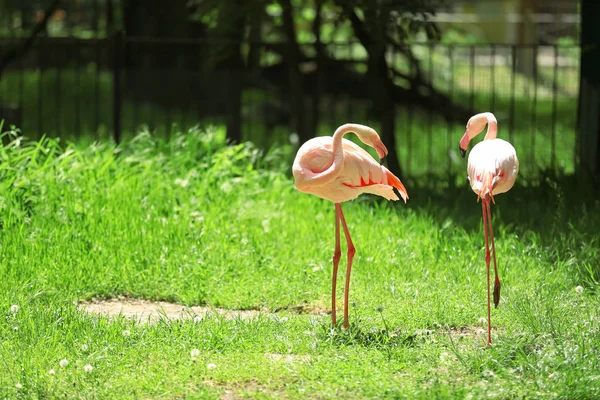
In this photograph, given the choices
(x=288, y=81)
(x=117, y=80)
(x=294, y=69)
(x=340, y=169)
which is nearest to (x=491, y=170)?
(x=340, y=169)

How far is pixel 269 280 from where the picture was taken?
589 centimetres

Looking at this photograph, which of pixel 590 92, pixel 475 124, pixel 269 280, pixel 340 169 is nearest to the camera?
pixel 340 169

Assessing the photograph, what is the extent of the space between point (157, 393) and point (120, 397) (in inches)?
6.2

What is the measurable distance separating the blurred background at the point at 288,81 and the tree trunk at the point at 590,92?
0.02 m

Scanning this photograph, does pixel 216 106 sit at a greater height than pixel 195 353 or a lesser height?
greater

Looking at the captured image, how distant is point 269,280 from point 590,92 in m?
4.36

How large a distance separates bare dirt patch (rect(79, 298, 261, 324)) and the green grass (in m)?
0.06

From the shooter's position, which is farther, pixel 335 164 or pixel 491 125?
pixel 491 125

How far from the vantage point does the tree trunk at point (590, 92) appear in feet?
28.8

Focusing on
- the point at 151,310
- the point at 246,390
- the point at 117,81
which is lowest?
the point at 151,310

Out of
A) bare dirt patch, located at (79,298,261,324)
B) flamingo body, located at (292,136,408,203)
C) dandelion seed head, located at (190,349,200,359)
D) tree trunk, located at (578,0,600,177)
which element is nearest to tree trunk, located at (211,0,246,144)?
bare dirt patch, located at (79,298,261,324)

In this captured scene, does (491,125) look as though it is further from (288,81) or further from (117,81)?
(288,81)

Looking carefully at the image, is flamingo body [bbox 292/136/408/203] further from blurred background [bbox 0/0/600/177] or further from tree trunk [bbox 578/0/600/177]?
tree trunk [bbox 578/0/600/177]

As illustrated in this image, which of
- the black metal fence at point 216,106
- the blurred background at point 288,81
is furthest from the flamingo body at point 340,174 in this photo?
the black metal fence at point 216,106
